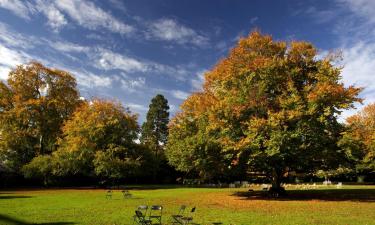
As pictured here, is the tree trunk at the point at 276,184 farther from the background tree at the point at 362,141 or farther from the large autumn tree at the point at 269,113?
the background tree at the point at 362,141

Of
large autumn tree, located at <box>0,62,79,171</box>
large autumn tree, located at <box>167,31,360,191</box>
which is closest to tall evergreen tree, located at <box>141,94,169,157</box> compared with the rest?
large autumn tree, located at <box>0,62,79,171</box>

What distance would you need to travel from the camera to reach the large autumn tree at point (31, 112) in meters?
49.1

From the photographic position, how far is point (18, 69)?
50.8 metres

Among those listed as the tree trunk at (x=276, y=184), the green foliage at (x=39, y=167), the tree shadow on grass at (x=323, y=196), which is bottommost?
the tree shadow on grass at (x=323, y=196)

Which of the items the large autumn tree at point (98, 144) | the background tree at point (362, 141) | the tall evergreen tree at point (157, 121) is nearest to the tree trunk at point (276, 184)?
the background tree at point (362, 141)

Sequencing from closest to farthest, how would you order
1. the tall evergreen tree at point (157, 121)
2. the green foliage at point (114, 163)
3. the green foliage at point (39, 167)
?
the green foliage at point (114, 163)
the green foliage at point (39, 167)
the tall evergreen tree at point (157, 121)

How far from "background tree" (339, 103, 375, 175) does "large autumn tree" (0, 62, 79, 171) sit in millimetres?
39159

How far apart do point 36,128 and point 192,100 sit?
27.9 metres

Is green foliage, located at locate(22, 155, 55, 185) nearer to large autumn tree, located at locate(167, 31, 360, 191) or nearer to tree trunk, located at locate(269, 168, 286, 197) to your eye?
large autumn tree, located at locate(167, 31, 360, 191)

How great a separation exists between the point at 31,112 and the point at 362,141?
1670 inches

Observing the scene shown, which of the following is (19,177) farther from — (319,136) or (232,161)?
(319,136)

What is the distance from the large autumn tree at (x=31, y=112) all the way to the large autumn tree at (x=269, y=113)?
26986mm

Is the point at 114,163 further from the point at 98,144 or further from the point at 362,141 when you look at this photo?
the point at 362,141

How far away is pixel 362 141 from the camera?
28469mm
